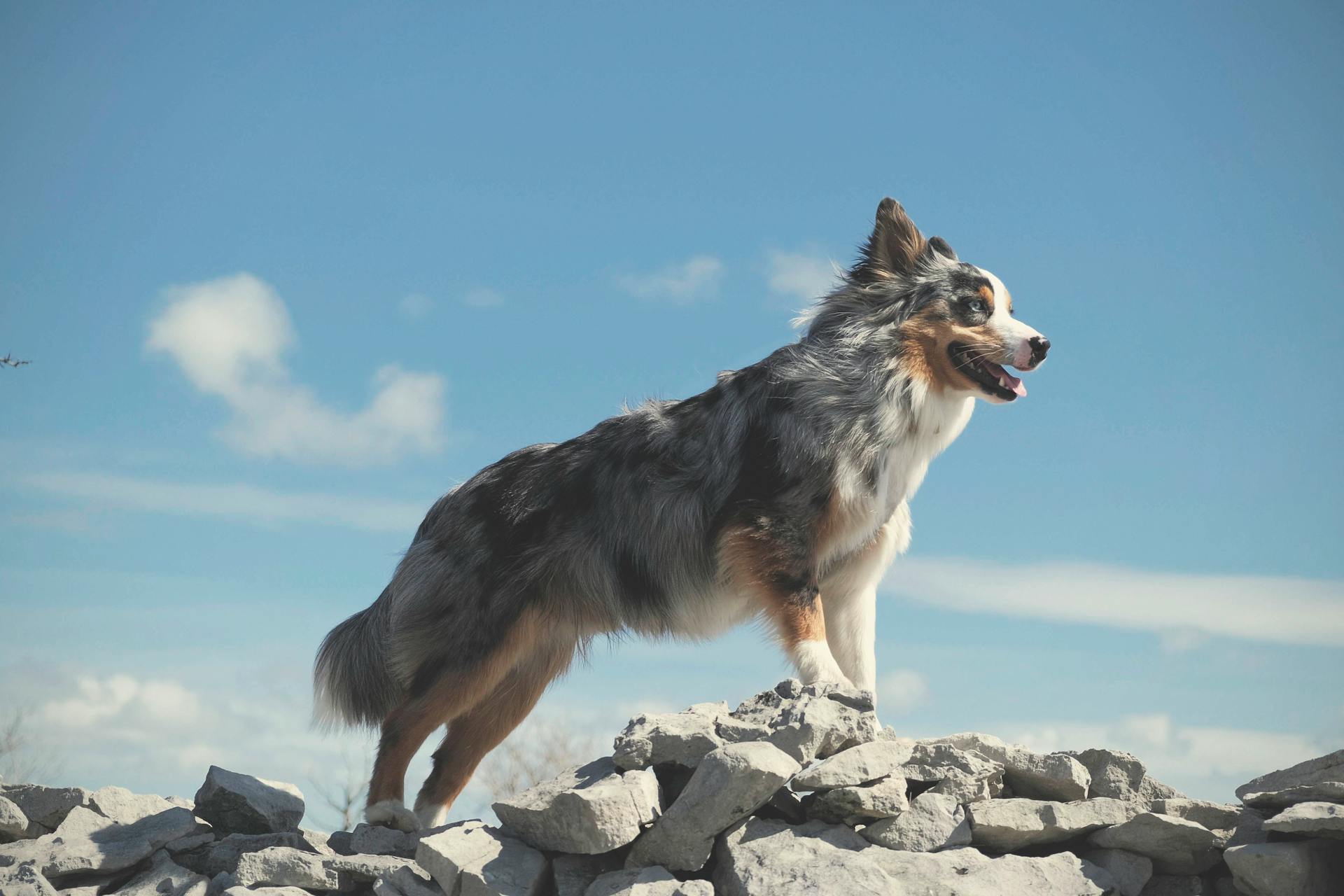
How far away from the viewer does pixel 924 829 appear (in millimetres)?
4953

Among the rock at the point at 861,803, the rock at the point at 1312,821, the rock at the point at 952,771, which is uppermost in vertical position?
the rock at the point at 952,771

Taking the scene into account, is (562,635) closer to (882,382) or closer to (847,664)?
(847,664)

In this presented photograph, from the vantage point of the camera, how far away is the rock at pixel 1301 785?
5207 millimetres

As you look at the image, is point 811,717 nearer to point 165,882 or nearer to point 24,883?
point 165,882

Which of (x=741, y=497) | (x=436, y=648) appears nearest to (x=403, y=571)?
(x=436, y=648)

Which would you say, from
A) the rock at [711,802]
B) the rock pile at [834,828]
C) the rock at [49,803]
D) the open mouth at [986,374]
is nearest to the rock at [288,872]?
the rock pile at [834,828]

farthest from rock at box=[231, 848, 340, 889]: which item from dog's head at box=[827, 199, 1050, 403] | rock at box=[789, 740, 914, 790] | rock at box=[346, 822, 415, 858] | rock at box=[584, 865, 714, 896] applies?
dog's head at box=[827, 199, 1050, 403]

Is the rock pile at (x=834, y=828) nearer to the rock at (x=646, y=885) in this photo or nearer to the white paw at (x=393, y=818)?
the rock at (x=646, y=885)

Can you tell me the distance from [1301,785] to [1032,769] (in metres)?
1.42

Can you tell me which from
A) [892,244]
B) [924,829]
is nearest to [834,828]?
[924,829]

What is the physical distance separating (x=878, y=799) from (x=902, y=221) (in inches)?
138

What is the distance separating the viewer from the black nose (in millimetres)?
6305

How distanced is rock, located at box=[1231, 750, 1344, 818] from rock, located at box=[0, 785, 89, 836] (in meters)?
6.61

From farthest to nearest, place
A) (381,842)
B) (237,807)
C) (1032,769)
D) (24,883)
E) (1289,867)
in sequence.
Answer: (237,807), (381,842), (24,883), (1032,769), (1289,867)
